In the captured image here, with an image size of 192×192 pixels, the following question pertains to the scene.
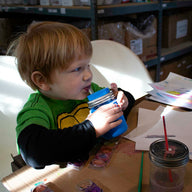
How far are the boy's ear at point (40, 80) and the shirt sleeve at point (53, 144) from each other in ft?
0.46

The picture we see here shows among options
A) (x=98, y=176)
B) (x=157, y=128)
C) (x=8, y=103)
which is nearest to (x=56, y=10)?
(x=8, y=103)

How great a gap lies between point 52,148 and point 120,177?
16cm

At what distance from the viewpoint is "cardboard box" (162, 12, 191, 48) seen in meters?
2.35

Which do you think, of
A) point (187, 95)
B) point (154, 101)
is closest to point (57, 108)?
point (154, 101)

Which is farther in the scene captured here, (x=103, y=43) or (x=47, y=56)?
(x=103, y=43)

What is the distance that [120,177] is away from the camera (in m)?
0.49

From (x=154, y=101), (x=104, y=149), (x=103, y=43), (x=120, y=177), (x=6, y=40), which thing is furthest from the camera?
(x=6, y=40)

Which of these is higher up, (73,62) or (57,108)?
(73,62)

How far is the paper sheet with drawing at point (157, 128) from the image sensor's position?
62 cm

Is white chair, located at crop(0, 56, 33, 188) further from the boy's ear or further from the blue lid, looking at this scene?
the blue lid

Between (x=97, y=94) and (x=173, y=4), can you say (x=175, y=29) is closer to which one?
(x=173, y=4)

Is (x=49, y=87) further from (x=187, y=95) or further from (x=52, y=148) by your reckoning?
(x=187, y=95)

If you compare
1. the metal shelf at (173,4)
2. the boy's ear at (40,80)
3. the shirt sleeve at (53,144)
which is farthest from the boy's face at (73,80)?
the metal shelf at (173,4)

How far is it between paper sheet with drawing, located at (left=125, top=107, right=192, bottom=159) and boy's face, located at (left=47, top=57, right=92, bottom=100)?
185 millimetres
